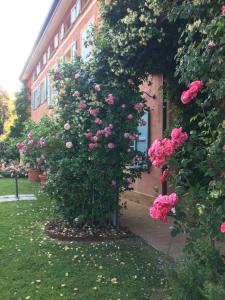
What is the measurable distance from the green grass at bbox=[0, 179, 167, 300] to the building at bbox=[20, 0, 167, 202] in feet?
7.90

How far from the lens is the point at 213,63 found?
330 centimetres

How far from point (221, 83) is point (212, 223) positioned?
1.00 metres

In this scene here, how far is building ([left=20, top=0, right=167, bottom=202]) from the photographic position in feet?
30.1

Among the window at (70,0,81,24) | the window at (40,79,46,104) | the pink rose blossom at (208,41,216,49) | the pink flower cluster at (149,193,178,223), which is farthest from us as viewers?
the window at (40,79,46,104)

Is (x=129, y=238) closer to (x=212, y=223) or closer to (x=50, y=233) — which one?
(x=50, y=233)

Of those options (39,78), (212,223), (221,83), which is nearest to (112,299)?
(212,223)

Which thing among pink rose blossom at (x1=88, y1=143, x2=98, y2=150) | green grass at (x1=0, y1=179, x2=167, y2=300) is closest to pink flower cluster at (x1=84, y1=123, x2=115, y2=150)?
pink rose blossom at (x1=88, y1=143, x2=98, y2=150)

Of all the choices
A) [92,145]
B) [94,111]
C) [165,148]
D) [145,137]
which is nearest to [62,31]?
[145,137]

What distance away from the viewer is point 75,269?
4.91 meters

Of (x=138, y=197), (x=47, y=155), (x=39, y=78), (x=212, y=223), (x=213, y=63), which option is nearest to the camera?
(x=212, y=223)

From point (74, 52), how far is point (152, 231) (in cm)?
328

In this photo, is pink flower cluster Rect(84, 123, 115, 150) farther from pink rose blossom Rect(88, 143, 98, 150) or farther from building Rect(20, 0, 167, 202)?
building Rect(20, 0, 167, 202)

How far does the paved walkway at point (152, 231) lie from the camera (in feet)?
19.3

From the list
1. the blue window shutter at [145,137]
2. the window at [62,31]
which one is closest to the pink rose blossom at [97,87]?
the blue window shutter at [145,137]
